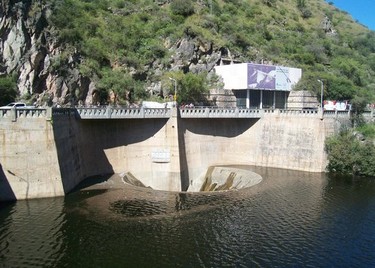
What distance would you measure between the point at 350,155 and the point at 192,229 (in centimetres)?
3009

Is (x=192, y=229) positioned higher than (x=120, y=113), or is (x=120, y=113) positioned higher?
(x=120, y=113)

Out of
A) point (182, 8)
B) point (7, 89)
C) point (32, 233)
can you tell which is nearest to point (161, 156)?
point (7, 89)

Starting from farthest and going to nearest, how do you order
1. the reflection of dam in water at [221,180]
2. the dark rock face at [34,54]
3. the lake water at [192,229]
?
the dark rock face at [34,54], the reflection of dam in water at [221,180], the lake water at [192,229]

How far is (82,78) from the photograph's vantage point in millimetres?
63375

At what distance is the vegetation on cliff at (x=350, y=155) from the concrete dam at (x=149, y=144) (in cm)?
132

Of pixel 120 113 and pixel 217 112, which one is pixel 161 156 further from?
pixel 217 112

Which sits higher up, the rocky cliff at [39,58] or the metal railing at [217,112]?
the rocky cliff at [39,58]

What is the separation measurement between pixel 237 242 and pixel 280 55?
7093cm

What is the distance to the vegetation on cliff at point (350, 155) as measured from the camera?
2035 inches

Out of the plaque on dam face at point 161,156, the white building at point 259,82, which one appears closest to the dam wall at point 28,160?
the plaque on dam face at point 161,156

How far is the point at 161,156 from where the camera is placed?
52.4 metres

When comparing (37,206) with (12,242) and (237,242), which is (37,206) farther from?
(237,242)

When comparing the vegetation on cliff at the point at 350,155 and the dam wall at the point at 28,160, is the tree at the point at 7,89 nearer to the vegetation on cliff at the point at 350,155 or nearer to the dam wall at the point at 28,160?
the dam wall at the point at 28,160

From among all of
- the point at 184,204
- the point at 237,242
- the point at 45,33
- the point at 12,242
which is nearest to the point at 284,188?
the point at 184,204
